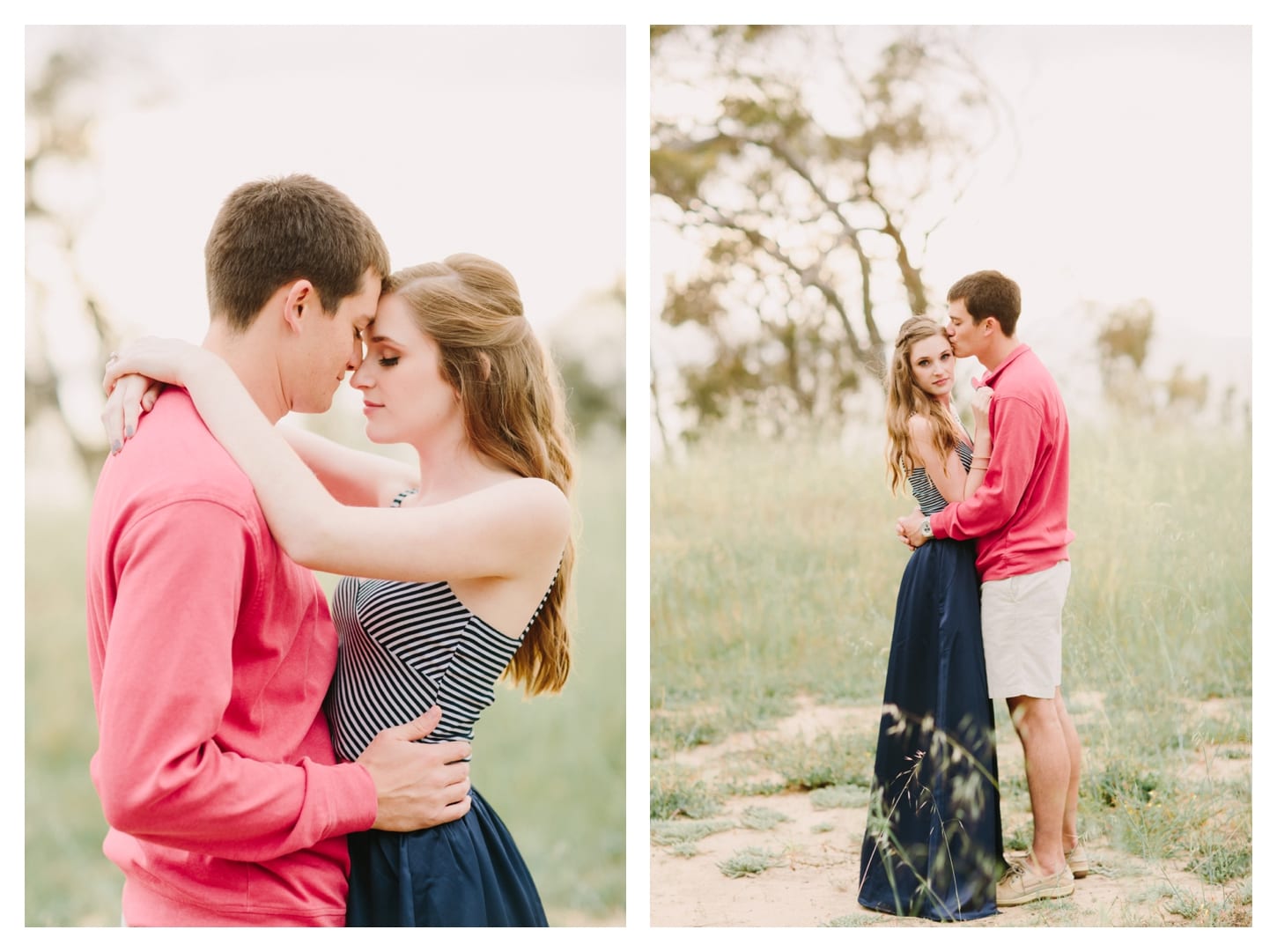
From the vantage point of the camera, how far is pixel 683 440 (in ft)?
13.1

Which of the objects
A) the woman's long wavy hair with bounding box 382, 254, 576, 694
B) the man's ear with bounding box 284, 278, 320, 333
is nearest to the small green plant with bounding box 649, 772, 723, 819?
the woman's long wavy hair with bounding box 382, 254, 576, 694

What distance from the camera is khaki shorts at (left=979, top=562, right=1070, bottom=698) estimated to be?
10.1ft

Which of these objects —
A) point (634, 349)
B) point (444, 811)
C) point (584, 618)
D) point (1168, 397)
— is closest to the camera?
point (444, 811)

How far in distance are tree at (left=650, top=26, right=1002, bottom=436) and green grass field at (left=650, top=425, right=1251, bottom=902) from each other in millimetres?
389

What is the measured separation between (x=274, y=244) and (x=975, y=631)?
2.03 metres

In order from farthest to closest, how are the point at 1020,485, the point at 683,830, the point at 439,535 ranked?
the point at 683,830 < the point at 1020,485 < the point at 439,535

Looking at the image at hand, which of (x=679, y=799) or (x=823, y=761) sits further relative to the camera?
(x=823, y=761)

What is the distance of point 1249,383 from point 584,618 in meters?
3.19

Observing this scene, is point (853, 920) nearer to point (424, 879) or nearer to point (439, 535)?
point (424, 879)

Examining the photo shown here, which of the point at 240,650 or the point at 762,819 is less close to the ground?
the point at 240,650

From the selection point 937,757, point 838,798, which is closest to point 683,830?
point 838,798

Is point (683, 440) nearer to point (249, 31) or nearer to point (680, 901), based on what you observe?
point (680, 901)

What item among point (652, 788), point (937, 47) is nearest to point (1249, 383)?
point (937, 47)

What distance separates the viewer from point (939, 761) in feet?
10.2
